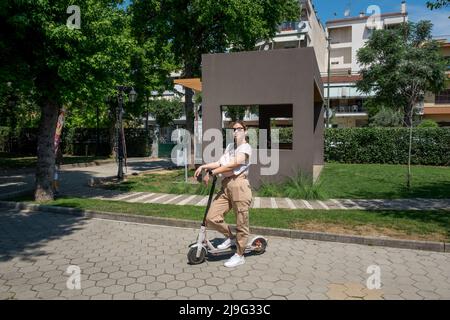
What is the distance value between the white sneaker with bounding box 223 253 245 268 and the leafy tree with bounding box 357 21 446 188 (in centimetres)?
2860

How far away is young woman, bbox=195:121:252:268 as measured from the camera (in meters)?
5.19

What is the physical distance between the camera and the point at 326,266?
5398 millimetres

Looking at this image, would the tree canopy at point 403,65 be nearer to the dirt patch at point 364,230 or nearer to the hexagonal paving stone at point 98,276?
the dirt patch at point 364,230

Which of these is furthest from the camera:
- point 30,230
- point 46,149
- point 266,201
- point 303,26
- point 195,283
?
point 303,26

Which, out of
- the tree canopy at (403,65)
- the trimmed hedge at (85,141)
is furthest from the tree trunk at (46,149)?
the tree canopy at (403,65)

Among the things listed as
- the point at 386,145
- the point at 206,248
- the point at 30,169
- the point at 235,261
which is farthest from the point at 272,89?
the point at 30,169

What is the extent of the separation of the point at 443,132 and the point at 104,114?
24757mm

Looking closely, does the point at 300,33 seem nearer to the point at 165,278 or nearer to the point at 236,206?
the point at 236,206

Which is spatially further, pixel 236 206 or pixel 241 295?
pixel 236 206

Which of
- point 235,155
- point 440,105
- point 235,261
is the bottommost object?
point 235,261

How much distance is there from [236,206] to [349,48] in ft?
184

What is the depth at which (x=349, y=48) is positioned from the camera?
55.4 metres

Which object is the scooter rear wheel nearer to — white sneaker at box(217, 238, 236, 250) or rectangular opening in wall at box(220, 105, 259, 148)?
white sneaker at box(217, 238, 236, 250)
